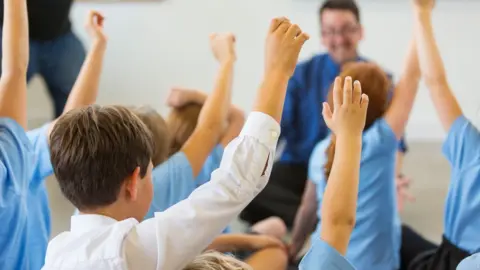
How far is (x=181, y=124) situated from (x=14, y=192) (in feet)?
1.95

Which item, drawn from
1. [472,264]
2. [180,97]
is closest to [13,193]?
[180,97]

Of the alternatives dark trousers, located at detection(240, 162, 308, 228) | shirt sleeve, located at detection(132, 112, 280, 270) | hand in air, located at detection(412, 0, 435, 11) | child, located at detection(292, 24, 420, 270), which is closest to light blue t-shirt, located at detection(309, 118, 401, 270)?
child, located at detection(292, 24, 420, 270)

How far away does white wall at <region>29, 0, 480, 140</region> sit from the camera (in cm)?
316

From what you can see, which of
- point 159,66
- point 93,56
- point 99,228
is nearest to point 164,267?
point 99,228

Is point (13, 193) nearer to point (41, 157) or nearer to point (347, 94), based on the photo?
point (41, 157)

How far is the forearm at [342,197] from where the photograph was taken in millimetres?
941

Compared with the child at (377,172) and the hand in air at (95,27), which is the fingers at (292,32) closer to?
the child at (377,172)

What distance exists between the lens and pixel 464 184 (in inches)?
53.5

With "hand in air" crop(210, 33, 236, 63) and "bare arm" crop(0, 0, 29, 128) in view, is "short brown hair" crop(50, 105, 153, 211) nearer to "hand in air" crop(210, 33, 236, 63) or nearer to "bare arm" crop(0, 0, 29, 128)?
"bare arm" crop(0, 0, 29, 128)

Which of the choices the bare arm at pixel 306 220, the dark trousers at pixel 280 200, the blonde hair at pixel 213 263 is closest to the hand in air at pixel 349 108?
the blonde hair at pixel 213 263

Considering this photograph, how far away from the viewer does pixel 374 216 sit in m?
1.54

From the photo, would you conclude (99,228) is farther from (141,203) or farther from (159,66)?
(159,66)

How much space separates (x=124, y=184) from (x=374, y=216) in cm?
79

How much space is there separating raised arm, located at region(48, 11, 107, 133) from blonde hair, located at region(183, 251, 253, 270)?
1.76ft
